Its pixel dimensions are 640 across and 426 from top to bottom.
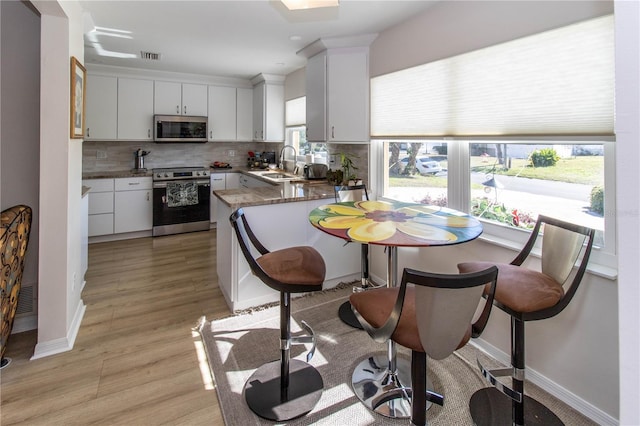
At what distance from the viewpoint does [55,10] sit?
2074mm

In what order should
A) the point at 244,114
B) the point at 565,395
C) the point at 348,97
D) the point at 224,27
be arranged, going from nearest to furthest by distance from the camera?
the point at 565,395 → the point at 224,27 → the point at 348,97 → the point at 244,114

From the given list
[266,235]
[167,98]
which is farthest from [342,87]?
[167,98]

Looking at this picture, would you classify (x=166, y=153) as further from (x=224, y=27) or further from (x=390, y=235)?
(x=390, y=235)

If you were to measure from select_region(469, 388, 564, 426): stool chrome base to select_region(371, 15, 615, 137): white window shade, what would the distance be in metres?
1.46

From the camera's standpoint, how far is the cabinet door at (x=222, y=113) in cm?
568

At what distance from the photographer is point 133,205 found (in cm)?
497

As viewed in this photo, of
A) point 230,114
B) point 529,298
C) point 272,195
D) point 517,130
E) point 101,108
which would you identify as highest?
point 230,114

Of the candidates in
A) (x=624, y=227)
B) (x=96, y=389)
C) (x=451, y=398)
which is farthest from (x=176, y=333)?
(x=624, y=227)

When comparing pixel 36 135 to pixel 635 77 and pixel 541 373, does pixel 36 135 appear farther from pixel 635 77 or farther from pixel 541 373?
pixel 541 373

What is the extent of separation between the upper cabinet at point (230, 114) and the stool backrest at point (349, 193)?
3492mm

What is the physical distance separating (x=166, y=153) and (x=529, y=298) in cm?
560

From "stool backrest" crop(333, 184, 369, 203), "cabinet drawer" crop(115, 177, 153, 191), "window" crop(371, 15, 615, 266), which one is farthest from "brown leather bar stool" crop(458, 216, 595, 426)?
"cabinet drawer" crop(115, 177, 153, 191)

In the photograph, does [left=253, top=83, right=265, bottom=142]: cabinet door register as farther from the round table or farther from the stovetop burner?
the round table

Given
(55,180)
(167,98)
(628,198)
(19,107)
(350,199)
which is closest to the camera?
(628,198)
